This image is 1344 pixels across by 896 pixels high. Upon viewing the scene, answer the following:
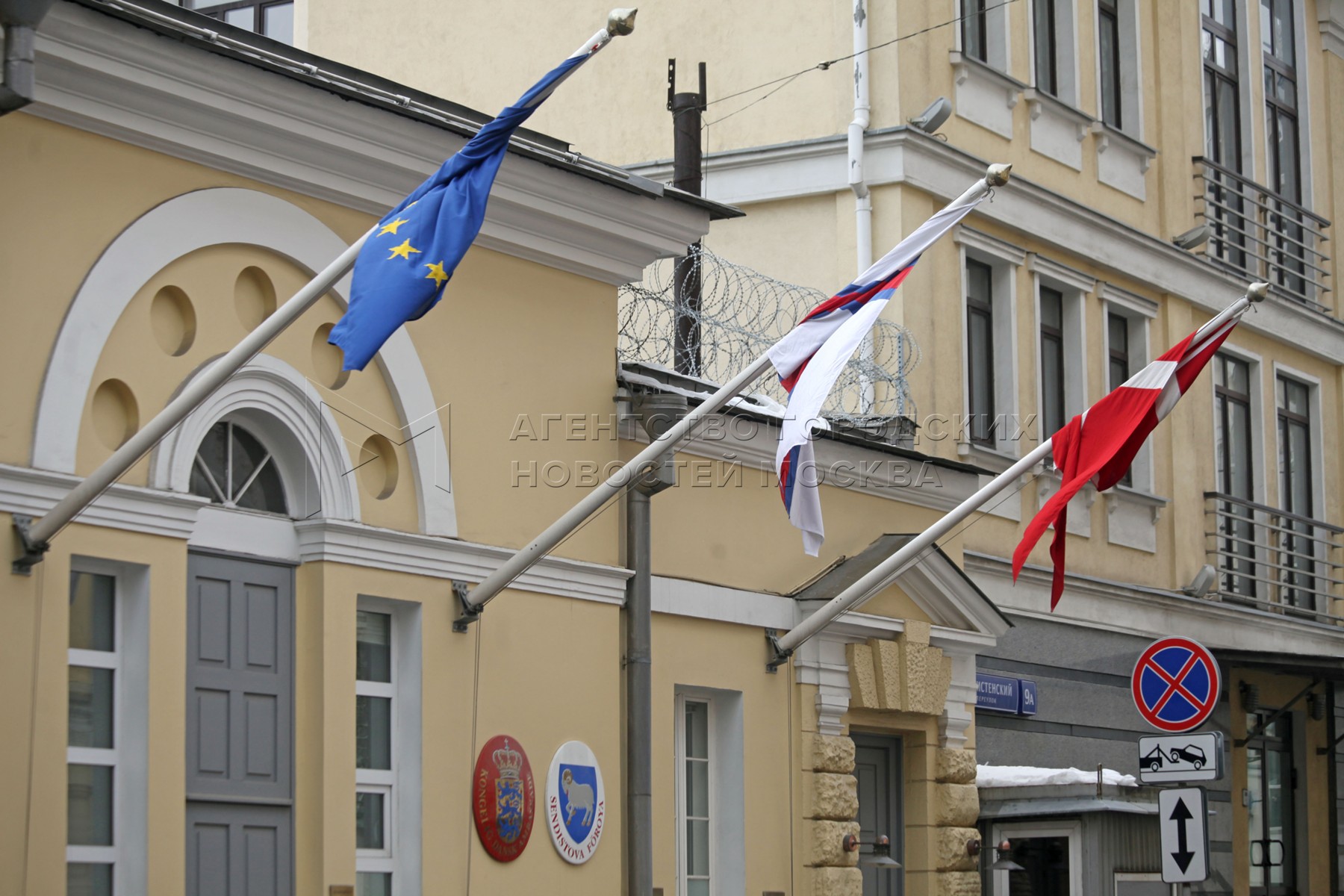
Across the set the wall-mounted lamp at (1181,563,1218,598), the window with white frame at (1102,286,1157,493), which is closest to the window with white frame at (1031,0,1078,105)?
the window with white frame at (1102,286,1157,493)

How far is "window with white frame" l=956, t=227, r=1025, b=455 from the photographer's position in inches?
806

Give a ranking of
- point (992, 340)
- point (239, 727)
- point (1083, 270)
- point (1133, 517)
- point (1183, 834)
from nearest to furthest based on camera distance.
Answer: point (239, 727)
point (1183, 834)
point (992, 340)
point (1083, 270)
point (1133, 517)

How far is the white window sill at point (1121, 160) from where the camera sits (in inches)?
890

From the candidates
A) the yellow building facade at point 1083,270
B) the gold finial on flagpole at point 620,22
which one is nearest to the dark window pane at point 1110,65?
the yellow building facade at point 1083,270

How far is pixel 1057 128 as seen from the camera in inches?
865

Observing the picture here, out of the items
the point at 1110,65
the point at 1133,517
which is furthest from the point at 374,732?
the point at 1110,65

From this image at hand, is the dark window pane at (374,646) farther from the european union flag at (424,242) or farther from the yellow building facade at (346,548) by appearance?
the european union flag at (424,242)

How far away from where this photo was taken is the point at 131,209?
9.84 m

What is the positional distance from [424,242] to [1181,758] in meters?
6.14

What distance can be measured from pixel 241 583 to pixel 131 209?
1.94 m

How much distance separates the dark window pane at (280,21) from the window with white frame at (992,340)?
28.4 feet

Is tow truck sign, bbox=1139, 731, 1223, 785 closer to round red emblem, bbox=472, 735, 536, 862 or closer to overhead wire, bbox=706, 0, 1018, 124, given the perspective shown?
round red emblem, bbox=472, 735, 536, 862

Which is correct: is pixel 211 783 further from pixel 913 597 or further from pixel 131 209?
pixel 913 597

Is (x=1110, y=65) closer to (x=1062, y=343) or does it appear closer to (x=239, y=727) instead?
(x=1062, y=343)
